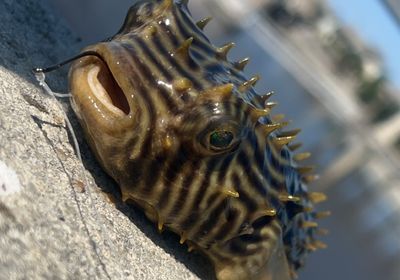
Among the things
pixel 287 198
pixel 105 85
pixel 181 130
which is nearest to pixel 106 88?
pixel 105 85

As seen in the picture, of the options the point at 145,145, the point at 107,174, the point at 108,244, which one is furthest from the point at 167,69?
the point at 108,244

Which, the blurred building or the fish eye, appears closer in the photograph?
the fish eye

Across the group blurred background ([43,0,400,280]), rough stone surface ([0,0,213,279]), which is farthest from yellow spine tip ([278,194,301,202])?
blurred background ([43,0,400,280])

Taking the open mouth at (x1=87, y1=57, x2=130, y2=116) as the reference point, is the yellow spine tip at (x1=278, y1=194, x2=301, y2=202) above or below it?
below

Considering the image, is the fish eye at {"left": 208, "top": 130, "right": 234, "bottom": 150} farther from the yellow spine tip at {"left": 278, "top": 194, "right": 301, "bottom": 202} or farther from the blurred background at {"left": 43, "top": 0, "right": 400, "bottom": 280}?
the blurred background at {"left": 43, "top": 0, "right": 400, "bottom": 280}

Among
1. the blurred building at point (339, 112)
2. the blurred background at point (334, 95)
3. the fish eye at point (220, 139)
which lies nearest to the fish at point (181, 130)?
the fish eye at point (220, 139)

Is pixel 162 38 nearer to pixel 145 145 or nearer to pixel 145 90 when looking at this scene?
pixel 145 90

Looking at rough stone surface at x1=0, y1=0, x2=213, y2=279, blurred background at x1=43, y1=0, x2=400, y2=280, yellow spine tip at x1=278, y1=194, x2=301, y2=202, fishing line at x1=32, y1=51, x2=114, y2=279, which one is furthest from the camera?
blurred background at x1=43, y1=0, x2=400, y2=280
